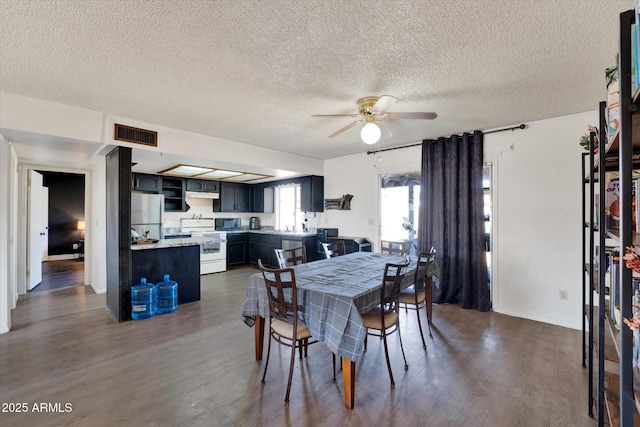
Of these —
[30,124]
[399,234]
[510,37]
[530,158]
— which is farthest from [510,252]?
[30,124]

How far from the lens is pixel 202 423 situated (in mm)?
1796

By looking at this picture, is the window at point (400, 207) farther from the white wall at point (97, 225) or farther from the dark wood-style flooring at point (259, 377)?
the white wall at point (97, 225)

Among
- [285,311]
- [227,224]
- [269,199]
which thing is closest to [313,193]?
[269,199]

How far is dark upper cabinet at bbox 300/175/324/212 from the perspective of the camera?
19.5 feet

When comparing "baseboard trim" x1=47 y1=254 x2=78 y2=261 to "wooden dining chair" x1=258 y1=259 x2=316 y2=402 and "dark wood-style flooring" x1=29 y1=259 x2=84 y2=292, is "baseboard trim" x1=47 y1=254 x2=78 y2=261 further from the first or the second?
"wooden dining chair" x1=258 y1=259 x2=316 y2=402

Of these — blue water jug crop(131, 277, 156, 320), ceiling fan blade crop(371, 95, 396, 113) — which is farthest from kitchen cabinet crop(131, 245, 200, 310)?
ceiling fan blade crop(371, 95, 396, 113)

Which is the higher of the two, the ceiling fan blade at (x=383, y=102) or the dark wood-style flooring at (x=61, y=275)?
the ceiling fan blade at (x=383, y=102)

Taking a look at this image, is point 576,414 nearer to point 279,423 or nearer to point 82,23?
point 279,423

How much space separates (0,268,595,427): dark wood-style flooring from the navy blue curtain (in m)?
0.65

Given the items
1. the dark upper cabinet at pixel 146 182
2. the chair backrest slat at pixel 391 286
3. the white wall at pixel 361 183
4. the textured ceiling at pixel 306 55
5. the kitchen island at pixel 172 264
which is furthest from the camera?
the dark upper cabinet at pixel 146 182

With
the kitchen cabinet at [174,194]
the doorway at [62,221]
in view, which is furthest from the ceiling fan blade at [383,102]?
the doorway at [62,221]

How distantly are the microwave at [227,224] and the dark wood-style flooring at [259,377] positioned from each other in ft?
12.2

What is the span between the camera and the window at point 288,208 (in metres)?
6.91

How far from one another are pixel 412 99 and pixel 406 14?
4.16 feet
